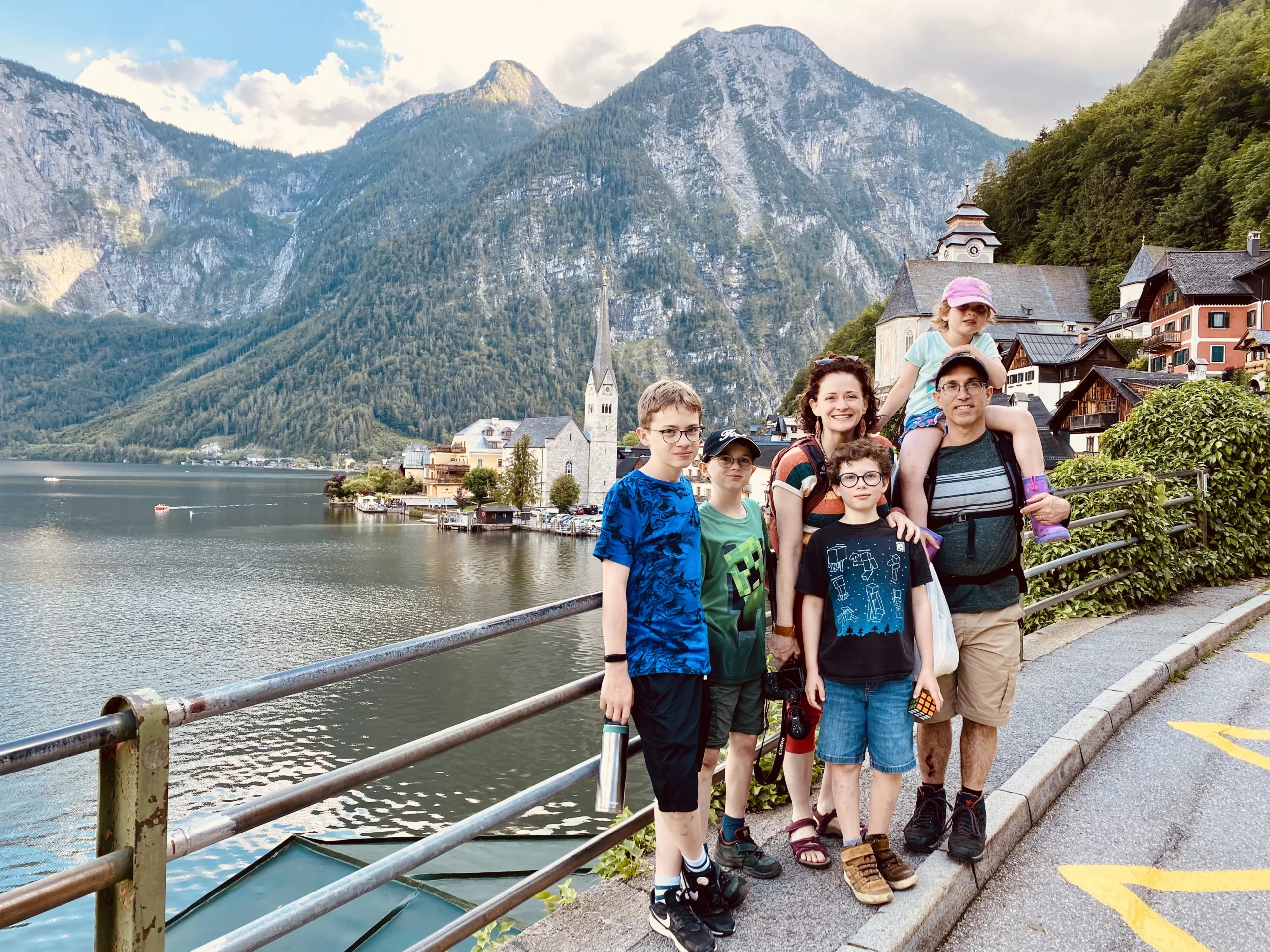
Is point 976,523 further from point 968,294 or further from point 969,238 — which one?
point 969,238

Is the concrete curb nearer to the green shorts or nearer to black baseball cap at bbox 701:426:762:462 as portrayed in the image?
the green shorts

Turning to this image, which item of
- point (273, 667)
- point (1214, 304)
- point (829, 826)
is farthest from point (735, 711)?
point (1214, 304)

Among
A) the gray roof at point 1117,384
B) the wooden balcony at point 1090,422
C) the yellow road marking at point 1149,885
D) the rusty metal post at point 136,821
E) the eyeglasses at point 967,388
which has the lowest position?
the yellow road marking at point 1149,885

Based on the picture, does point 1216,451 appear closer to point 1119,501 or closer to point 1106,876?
point 1119,501

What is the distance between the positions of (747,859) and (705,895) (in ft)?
1.35

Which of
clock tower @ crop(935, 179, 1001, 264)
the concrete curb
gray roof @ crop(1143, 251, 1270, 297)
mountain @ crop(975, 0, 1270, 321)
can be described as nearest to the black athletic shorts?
the concrete curb

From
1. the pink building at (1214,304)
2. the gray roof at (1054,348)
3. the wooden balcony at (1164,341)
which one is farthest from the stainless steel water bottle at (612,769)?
the gray roof at (1054,348)

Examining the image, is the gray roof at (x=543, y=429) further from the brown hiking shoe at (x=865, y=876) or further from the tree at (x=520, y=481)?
the brown hiking shoe at (x=865, y=876)

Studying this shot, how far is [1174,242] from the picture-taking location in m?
58.2

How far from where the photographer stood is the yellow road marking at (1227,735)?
4.66 m

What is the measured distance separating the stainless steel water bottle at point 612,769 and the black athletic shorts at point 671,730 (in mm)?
84

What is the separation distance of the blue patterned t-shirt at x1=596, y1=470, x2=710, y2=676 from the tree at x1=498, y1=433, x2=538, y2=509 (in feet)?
315

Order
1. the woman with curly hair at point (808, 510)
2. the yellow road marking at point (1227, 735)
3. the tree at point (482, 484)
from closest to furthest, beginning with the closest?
1. the woman with curly hair at point (808, 510)
2. the yellow road marking at point (1227, 735)
3. the tree at point (482, 484)

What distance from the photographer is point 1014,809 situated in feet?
12.2
